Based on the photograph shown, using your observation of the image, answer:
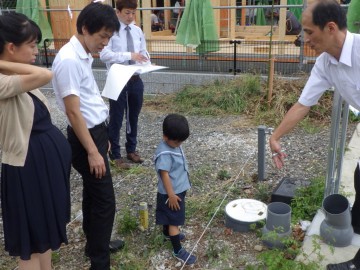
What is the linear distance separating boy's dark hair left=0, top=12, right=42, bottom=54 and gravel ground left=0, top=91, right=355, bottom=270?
70.4 inches

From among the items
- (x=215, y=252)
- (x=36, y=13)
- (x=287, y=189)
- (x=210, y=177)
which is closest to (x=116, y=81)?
(x=210, y=177)

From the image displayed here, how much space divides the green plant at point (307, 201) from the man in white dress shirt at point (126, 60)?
78.5 inches

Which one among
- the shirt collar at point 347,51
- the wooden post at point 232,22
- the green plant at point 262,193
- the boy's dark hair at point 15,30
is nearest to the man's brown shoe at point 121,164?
the green plant at point 262,193

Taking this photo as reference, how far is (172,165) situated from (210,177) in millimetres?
1684

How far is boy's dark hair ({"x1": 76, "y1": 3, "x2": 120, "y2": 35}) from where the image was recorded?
2.44m

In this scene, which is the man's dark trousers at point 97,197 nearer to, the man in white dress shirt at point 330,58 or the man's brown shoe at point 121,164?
the man in white dress shirt at point 330,58

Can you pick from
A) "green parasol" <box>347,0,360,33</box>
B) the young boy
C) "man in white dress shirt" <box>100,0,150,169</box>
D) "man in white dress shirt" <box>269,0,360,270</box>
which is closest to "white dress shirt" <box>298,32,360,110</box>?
"man in white dress shirt" <box>269,0,360,270</box>

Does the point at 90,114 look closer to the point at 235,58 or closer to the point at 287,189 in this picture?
the point at 287,189

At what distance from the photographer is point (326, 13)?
233cm

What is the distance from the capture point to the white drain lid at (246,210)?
136 inches

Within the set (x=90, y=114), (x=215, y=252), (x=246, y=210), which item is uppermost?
(x=90, y=114)

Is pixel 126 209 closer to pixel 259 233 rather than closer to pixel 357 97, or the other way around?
pixel 259 233

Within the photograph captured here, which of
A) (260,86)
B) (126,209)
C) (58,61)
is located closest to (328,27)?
(58,61)

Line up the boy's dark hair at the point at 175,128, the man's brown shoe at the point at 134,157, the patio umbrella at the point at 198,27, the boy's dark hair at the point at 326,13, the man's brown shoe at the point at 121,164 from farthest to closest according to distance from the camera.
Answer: the patio umbrella at the point at 198,27, the man's brown shoe at the point at 134,157, the man's brown shoe at the point at 121,164, the boy's dark hair at the point at 175,128, the boy's dark hair at the point at 326,13
